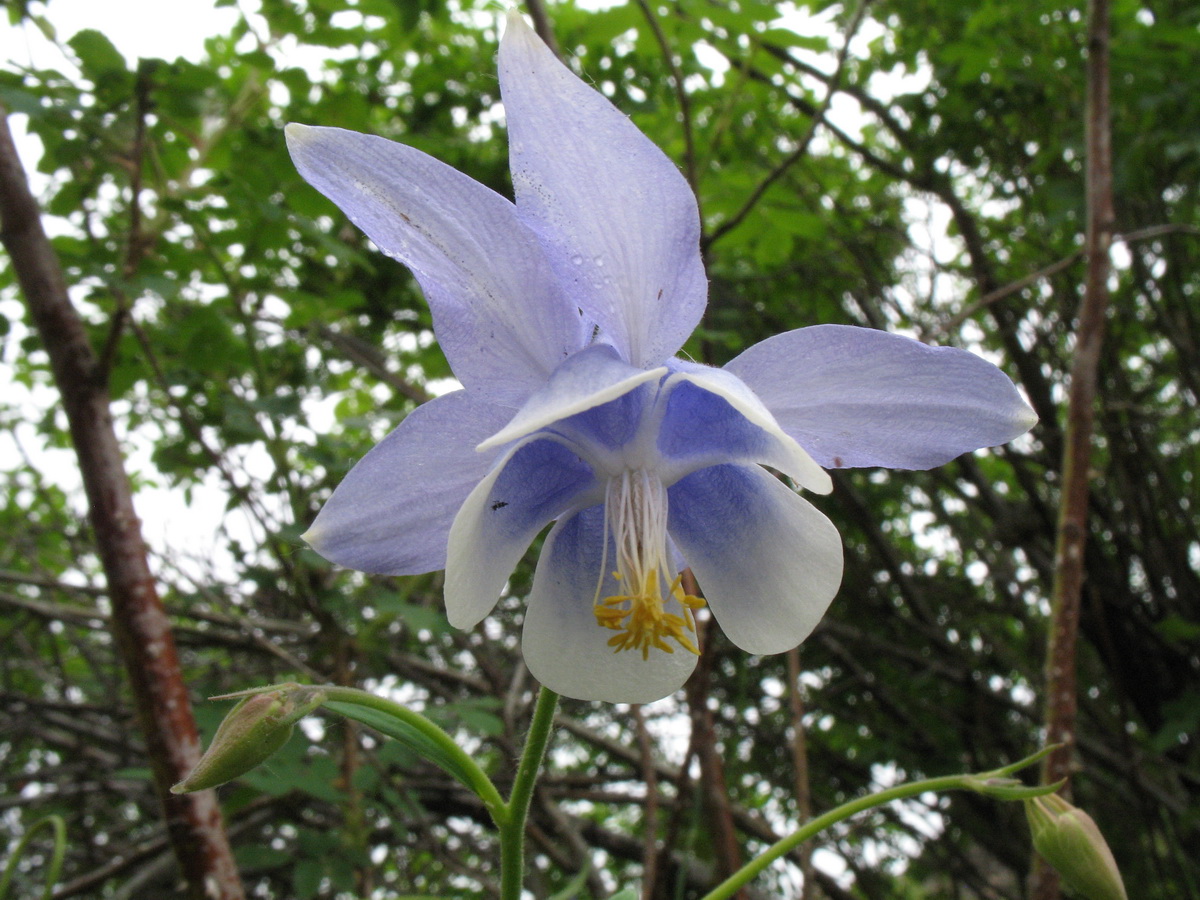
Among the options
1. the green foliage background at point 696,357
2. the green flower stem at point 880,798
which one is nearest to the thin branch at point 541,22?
the green foliage background at point 696,357

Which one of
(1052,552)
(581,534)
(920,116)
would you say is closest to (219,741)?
(581,534)

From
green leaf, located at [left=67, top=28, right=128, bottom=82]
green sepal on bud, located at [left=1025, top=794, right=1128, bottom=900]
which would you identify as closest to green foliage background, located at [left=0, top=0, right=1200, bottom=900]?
green leaf, located at [left=67, top=28, right=128, bottom=82]

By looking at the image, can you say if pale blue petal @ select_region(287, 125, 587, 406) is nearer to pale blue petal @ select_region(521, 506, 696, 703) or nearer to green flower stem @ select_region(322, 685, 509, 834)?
pale blue petal @ select_region(521, 506, 696, 703)

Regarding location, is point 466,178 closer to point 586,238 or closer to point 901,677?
point 586,238

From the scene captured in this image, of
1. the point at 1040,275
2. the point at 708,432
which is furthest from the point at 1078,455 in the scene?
the point at 708,432

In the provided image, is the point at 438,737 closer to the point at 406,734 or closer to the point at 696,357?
the point at 406,734

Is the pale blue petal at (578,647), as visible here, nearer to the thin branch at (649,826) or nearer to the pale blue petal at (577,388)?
the pale blue petal at (577,388)
